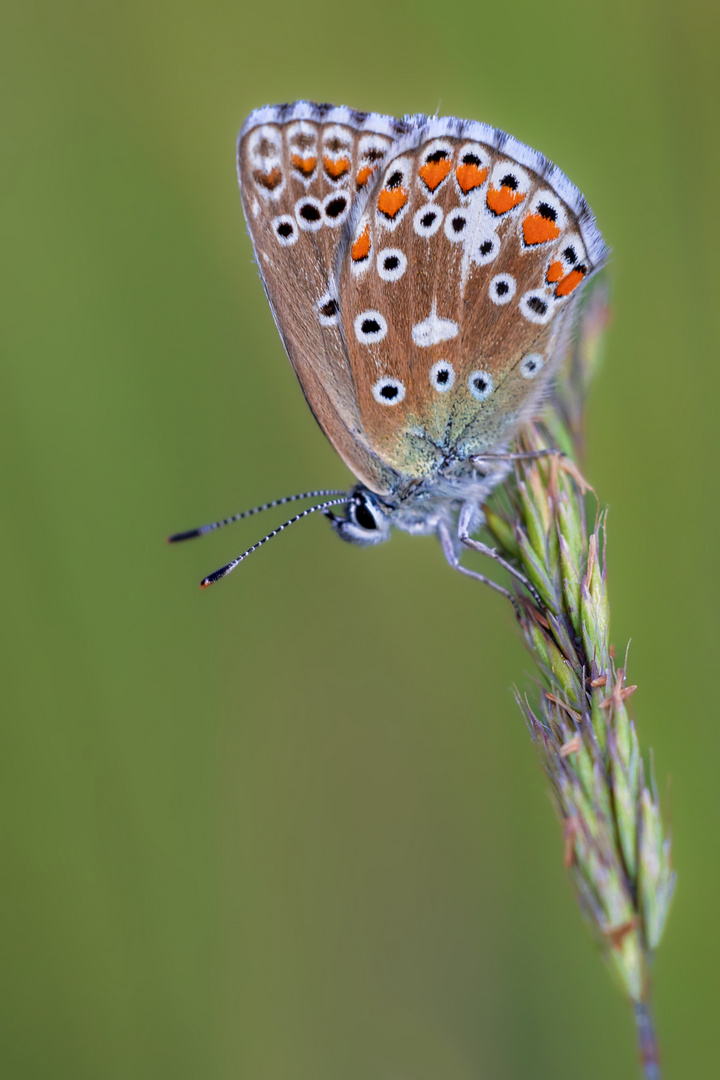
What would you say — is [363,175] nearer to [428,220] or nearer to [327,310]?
[428,220]

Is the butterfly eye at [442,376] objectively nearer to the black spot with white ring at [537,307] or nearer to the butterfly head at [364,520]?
the black spot with white ring at [537,307]

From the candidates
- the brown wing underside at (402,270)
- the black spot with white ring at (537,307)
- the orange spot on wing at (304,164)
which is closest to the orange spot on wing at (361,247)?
the brown wing underside at (402,270)

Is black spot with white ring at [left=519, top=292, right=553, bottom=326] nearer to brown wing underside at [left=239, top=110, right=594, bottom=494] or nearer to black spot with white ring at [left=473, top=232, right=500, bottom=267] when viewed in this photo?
brown wing underside at [left=239, top=110, right=594, bottom=494]

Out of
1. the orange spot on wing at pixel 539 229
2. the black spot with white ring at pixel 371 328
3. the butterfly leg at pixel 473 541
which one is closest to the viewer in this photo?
the butterfly leg at pixel 473 541

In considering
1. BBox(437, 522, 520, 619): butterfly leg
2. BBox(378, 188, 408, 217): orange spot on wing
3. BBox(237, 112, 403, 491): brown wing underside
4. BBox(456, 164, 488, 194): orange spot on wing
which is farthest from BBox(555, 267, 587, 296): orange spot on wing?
BBox(437, 522, 520, 619): butterfly leg

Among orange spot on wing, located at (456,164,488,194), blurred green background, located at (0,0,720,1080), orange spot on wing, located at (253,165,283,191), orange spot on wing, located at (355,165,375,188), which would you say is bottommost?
blurred green background, located at (0,0,720,1080)

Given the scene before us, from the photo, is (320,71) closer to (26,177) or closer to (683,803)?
(26,177)
